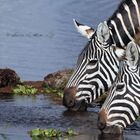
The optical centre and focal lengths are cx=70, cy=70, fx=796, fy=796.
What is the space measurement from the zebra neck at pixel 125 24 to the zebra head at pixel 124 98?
2594mm

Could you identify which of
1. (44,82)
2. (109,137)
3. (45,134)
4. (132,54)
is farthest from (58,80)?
(132,54)

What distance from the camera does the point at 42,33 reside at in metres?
49.3

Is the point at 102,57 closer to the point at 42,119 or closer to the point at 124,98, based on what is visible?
the point at 124,98

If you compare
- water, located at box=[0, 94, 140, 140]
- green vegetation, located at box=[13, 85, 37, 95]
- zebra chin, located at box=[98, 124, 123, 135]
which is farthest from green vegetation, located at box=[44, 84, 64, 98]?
zebra chin, located at box=[98, 124, 123, 135]

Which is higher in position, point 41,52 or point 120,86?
point 41,52

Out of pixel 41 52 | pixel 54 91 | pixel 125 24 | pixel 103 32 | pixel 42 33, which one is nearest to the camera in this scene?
pixel 103 32

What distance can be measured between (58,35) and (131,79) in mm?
33890

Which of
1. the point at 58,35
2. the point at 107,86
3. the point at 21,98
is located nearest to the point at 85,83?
the point at 107,86

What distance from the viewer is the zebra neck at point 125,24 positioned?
1625 cm

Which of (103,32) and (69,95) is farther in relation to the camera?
(69,95)

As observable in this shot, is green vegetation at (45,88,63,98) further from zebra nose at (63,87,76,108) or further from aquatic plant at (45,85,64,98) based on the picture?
zebra nose at (63,87,76,108)

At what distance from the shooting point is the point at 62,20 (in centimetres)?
5922

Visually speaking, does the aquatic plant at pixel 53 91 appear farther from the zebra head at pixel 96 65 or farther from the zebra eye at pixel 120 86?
the zebra eye at pixel 120 86

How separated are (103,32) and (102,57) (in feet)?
1.80
